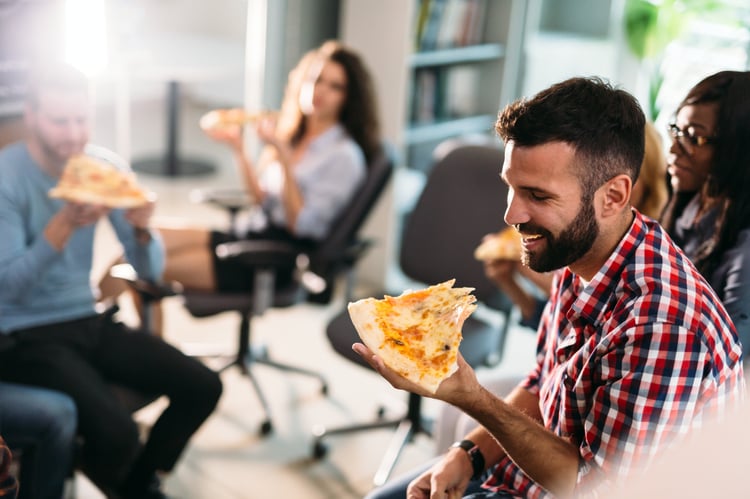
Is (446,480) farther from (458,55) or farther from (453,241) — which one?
(458,55)

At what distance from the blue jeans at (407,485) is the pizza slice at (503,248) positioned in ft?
2.28

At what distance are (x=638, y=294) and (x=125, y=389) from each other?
4.61ft

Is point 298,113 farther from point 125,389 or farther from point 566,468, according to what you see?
point 566,468

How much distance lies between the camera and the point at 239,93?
21.0ft

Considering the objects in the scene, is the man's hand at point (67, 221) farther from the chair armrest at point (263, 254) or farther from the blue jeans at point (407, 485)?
the blue jeans at point (407, 485)

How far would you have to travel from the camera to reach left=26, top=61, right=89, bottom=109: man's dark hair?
7.11ft

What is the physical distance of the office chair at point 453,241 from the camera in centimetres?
259

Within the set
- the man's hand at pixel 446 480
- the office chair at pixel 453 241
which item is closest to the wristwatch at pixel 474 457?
the man's hand at pixel 446 480

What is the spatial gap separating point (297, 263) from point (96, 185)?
761 mm

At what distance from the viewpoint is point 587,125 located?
136 cm

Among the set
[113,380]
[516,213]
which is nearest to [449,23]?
[113,380]

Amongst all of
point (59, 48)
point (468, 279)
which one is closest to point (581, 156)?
point (468, 279)

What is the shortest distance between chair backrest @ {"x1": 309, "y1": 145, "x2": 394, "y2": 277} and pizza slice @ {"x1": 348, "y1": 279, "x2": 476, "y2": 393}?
4.36 feet

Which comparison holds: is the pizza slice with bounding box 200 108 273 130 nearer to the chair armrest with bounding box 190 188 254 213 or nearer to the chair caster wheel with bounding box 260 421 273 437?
the chair armrest with bounding box 190 188 254 213
